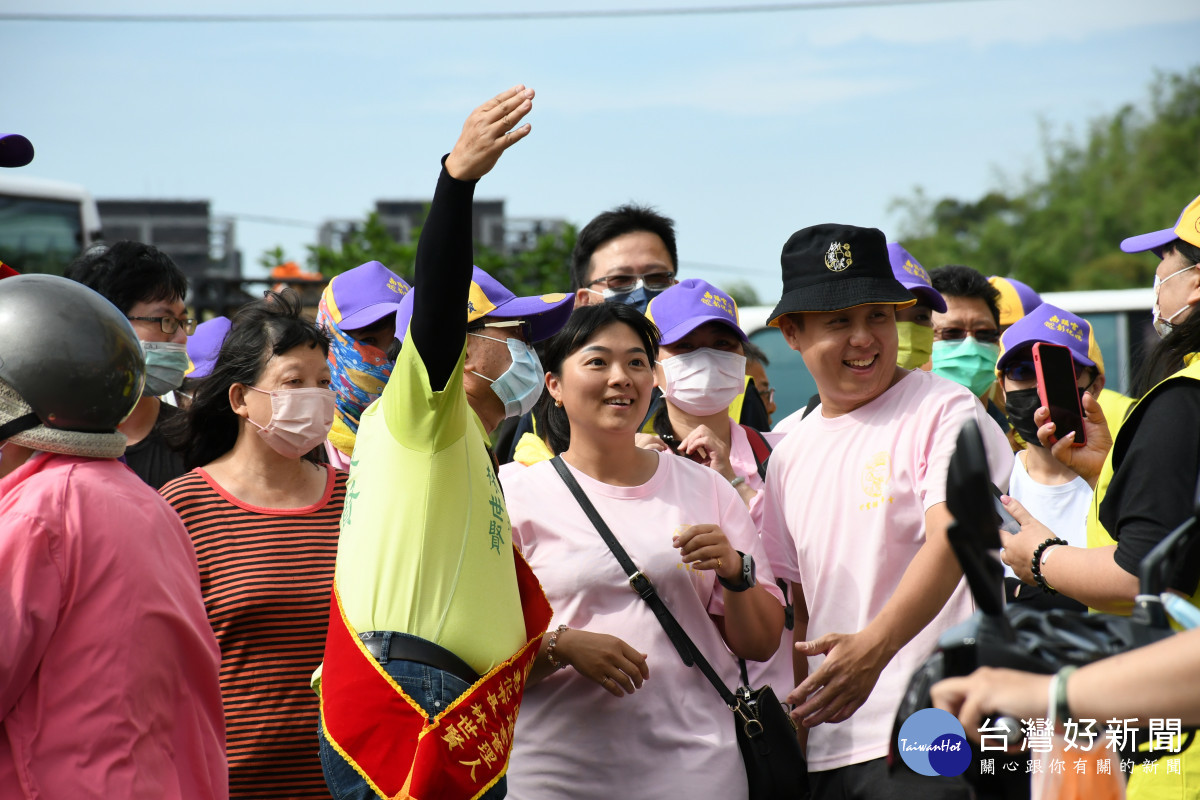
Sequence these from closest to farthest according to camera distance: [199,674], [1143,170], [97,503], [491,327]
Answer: [97,503] → [199,674] → [491,327] → [1143,170]

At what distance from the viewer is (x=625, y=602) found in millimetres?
3186

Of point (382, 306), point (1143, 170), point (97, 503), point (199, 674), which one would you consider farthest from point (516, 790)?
point (1143, 170)

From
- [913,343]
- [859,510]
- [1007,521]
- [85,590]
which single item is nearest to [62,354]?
[85,590]

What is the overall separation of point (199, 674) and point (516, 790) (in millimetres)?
981

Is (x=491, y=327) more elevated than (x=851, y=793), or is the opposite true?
(x=491, y=327)

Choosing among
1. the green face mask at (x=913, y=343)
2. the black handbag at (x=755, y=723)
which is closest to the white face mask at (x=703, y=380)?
the green face mask at (x=913, y=343)

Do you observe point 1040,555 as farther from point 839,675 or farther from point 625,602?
point 625,602

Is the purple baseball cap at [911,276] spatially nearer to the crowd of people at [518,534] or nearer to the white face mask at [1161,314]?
the crowd of people at [518,534]

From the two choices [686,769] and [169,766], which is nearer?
[169,766]

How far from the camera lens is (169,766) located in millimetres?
2361

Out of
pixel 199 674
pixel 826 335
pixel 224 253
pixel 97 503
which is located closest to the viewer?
pixel 97 503

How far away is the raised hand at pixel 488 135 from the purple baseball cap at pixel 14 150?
58.2 inches

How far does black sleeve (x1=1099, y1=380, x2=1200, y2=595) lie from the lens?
2441 millimetres

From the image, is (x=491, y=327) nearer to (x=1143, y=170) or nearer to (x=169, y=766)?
(x=169, y=766)
